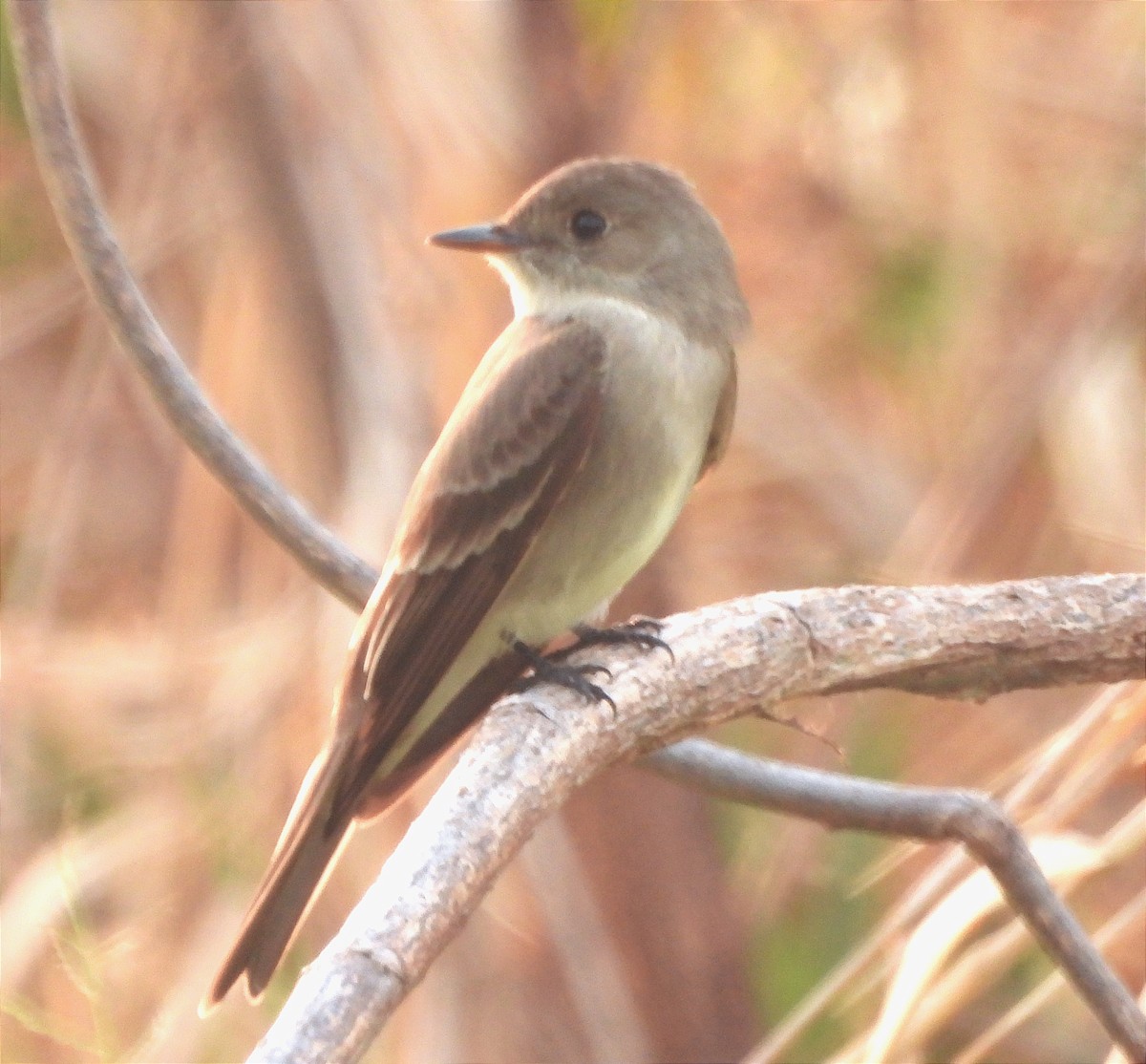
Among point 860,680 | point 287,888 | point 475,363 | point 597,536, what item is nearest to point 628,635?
point 597,536

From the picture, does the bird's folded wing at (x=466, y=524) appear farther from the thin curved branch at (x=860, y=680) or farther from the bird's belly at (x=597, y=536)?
the thin curved branch at (x=860, y=680)

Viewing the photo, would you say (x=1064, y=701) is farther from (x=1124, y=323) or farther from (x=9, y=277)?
(x=9, y=277)

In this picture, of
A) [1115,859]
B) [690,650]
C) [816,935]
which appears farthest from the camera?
[816,935]

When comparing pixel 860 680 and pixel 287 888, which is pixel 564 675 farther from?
pixel 287 888

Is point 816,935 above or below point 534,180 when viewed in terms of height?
below

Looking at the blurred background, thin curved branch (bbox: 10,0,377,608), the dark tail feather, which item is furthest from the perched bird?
the blurred background

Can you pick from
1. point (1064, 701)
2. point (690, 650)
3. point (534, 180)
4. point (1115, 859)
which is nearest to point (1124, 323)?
point (1064, 701)

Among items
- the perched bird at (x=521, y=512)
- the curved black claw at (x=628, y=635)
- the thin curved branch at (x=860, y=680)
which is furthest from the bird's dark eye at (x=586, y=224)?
the thin curved branch at (x=860, y=680)

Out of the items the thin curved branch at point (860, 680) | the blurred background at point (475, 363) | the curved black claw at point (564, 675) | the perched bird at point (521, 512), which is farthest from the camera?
the blurred background at point (475, 363)
